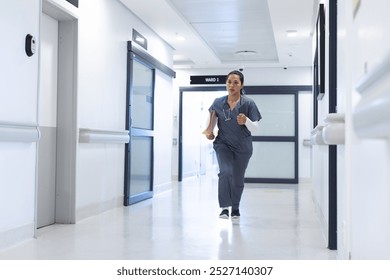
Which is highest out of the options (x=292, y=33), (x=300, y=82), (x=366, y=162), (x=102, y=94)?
(x=292, y=33)

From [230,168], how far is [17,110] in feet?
7.67

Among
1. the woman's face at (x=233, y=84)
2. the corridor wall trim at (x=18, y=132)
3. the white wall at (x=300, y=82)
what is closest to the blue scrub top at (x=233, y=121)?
the woman's face at (x=233, y=84)

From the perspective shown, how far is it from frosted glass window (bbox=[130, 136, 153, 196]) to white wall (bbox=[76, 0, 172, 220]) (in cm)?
45

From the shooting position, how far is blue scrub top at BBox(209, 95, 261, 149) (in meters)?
5.02

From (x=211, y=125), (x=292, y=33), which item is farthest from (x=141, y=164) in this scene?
(x=292, y=33)

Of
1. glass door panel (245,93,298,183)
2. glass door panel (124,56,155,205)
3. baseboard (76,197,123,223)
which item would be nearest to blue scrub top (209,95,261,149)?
baseboard (76,197,123,223)

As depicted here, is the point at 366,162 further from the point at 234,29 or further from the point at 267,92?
the point at 267,92

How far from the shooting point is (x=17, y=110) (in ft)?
12.5

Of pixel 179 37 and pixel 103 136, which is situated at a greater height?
pixel 179 37

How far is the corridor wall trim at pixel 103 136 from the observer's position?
5.05m

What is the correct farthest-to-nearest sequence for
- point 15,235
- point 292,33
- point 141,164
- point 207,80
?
1. point 207,80
2. point 292,33
3. point 141,164
4. point 15,235

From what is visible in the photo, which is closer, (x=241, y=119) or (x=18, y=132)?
(x=18, y=132)

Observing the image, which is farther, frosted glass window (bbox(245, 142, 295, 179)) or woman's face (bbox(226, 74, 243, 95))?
frosted glass window (bbox(245, 142, 295, 179))

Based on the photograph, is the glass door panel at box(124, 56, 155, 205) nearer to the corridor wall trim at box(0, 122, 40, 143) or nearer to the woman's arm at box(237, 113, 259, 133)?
the woman's arm at box(237, 113, 259, 133)
